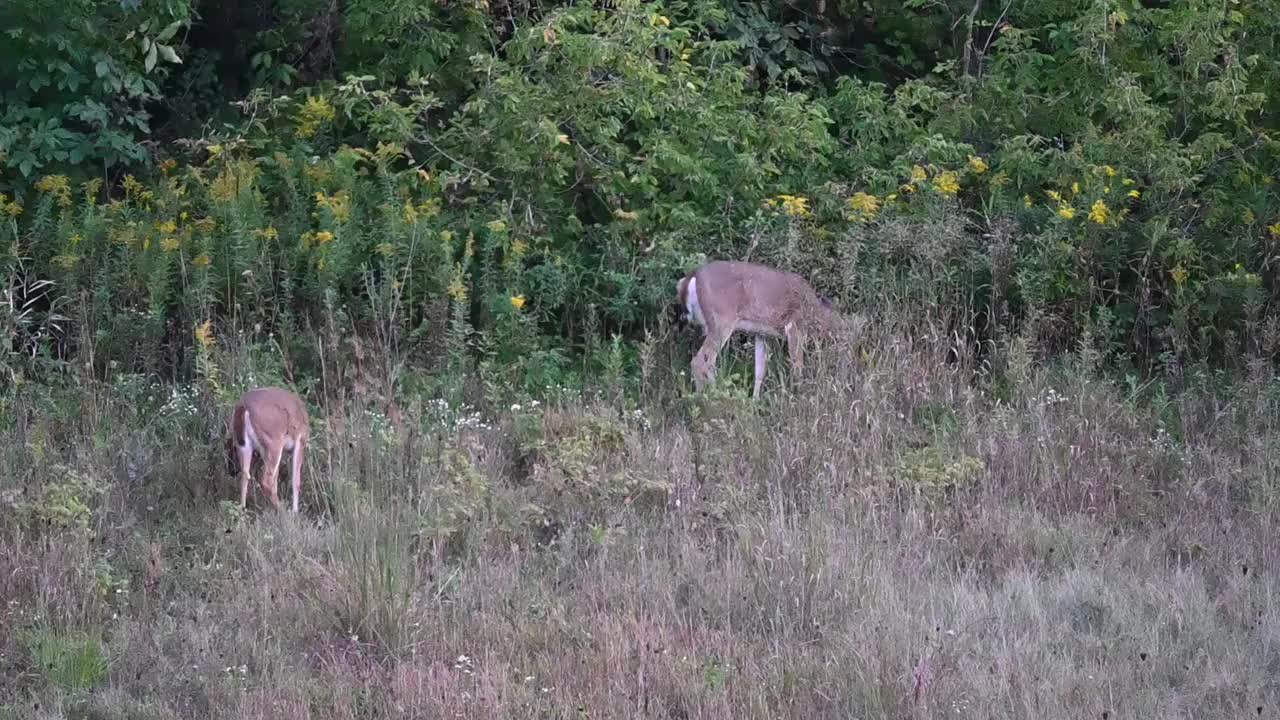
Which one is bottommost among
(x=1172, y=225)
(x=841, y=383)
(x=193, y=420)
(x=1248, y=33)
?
(x=193, y=420)

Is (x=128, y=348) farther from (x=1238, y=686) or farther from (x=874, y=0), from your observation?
(x=874, y=0)

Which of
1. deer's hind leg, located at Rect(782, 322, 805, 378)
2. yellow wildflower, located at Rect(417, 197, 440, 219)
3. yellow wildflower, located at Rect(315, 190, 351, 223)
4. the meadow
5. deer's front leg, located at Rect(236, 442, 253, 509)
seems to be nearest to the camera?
the meadow

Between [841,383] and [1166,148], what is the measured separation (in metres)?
4.14

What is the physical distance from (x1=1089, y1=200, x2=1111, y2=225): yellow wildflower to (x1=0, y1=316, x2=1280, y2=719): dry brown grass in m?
1.67

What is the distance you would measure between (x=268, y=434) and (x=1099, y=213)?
5587mm

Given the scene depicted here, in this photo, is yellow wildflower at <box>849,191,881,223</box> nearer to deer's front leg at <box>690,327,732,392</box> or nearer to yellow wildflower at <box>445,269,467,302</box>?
deer's front leg at <box>690,327,732,392</box>

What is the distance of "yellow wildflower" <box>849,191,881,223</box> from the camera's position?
10.8m

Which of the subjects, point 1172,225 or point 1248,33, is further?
point 1248,33

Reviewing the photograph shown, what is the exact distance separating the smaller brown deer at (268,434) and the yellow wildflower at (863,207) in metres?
4.24

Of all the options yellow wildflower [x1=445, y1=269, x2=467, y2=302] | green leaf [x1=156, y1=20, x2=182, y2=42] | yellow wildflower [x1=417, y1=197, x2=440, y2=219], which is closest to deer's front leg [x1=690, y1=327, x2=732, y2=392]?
yellow wildflower [x1=445, y1=269, x2=467, y2=302]

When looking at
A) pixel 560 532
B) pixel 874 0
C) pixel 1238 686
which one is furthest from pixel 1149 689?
pixel 874 0

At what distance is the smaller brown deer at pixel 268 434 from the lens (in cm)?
794

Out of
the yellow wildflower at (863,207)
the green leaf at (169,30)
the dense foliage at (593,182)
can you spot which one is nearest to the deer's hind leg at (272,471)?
the dense foliage at (593,182)

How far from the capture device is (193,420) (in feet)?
28.8
